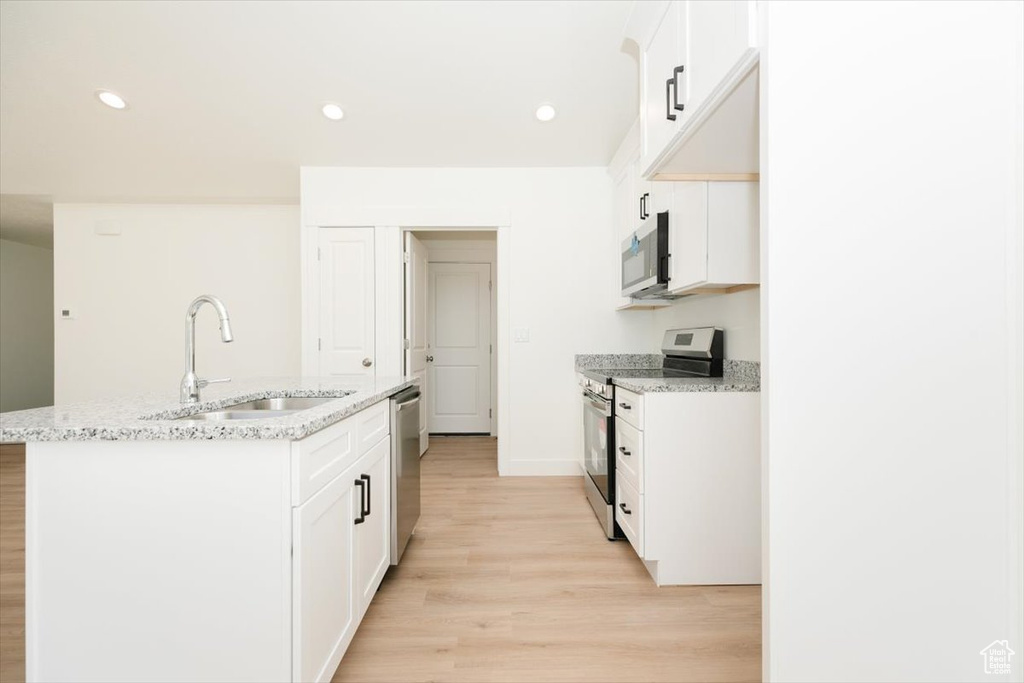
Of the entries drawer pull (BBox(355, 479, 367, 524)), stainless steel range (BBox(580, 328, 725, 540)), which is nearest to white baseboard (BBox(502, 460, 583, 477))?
stainless steel range (BBox(580, 328, 725, 540))

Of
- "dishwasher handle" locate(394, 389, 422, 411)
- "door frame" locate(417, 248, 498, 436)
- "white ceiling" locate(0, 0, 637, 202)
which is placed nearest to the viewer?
"dishwasher handle" locate(394, 389, 422, 411)

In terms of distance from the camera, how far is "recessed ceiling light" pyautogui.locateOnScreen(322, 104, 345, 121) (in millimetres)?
3248

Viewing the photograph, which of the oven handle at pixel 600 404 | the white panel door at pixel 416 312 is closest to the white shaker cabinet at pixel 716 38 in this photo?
the oven handle at pixel 600 404

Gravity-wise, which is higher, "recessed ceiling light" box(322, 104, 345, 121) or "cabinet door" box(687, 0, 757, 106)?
"recessed ceiling light" box(322, 104, 345, 121)

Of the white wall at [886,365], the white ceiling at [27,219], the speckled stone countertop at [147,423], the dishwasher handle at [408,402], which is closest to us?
the white wall at [886,365]

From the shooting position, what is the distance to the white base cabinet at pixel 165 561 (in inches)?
43.9

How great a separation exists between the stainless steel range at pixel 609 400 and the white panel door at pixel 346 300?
184 cm

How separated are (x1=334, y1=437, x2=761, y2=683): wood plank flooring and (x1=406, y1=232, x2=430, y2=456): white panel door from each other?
5.66 feet

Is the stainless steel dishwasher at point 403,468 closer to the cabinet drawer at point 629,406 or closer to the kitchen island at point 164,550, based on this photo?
the kitchen island at point 164,550

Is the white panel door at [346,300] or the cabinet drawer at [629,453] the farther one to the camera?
the white panel door at [346,300]

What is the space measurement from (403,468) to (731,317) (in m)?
1.87

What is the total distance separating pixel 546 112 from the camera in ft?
10.8

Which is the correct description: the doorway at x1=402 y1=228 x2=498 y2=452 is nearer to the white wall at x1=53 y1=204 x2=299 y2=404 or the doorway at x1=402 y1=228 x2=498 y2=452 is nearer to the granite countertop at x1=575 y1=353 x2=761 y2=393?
the white wall at x1=53 y1=204 x2=299 y2=404
